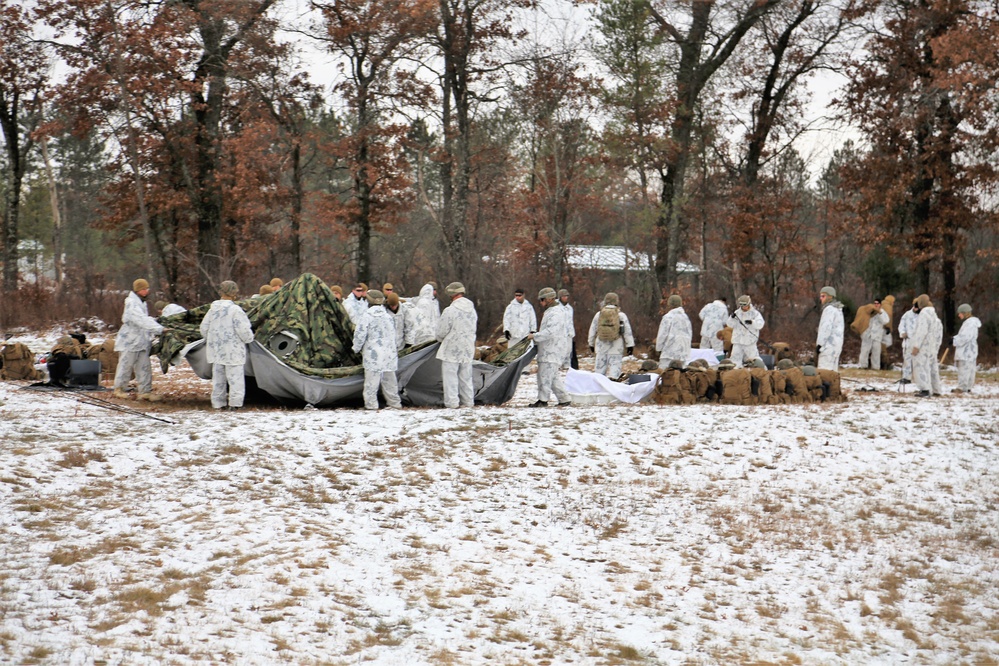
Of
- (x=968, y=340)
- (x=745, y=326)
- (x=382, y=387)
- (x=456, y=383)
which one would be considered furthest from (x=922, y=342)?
(x=382, y=387)

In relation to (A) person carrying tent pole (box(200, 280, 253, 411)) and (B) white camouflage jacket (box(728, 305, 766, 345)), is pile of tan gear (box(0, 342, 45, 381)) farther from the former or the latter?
(B) white camouflage jacket (box(728, 305, 766, 345))

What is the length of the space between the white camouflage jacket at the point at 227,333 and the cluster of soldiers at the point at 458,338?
0.01m

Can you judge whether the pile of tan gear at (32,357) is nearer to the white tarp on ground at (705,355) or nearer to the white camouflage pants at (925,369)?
the white tarp on ground at (705,355)

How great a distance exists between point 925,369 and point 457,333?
8.92 m

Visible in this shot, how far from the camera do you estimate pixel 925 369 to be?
18250 millimetres

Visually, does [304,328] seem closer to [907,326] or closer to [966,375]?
[907,326]

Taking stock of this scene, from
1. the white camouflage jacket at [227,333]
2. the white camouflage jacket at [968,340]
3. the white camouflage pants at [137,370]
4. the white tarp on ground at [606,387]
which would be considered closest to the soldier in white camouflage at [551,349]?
the white tarp on ground at [606,387]

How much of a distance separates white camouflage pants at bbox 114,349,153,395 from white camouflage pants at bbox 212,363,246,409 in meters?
2.07

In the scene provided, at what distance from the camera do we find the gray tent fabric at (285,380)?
14672 millimetres

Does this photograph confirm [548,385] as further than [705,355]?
No

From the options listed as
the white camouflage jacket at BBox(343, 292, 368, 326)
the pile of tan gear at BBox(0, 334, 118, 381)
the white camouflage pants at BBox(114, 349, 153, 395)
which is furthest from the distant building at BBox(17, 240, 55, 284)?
the white camouflage jacket at BBox(343, 292, 368, 326)

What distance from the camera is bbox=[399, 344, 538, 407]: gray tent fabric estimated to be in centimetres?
1585

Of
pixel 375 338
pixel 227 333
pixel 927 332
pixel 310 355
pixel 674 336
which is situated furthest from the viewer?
pixel 674 336

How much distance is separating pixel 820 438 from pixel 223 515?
8142 millimetres
